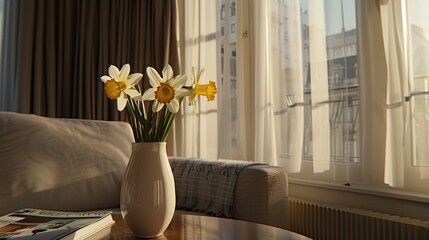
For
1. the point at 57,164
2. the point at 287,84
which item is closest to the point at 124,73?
the point at 57,164

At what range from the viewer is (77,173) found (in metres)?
1.56

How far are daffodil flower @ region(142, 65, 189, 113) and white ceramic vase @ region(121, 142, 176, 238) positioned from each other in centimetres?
10

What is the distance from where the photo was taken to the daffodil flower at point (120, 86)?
797 mm

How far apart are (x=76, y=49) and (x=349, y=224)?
218 centimetres

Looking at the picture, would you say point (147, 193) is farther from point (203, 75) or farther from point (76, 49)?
point (76, 49)

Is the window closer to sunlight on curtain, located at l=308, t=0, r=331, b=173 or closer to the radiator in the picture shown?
sunlight on curtain, located at l=308, t=0, r=331, b=173

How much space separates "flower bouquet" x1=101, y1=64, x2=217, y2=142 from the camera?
80 cm

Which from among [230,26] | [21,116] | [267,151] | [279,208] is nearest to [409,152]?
[279,208]

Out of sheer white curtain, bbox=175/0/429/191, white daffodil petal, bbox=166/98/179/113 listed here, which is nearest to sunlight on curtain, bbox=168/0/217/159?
sheer white curtain, bbox=175/0/429/191

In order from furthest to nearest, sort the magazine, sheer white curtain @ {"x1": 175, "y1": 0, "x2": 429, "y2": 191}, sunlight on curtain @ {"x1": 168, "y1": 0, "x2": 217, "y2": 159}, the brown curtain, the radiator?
the brown curtain → sunlight on curtain @ {"x1": 168, "y1": 0, "x2": 217, "y2": 159} → sheer white curtain @ {"x1": 175, "y1": 0, "x2": 429, "y2": 191} → the radiator → the magazine

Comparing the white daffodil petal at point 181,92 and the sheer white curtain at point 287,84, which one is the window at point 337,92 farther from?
the white daffodil petal at point 181,92

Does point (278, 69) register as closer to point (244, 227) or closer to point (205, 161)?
point (205, 161)

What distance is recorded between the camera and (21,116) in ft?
5.11

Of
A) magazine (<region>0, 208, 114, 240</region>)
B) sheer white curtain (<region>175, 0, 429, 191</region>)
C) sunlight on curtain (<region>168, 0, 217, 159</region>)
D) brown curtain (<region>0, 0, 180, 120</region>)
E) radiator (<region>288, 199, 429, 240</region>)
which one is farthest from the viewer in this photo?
Answer: brown curtain (<region>0, 0, 180, 120</region>)
